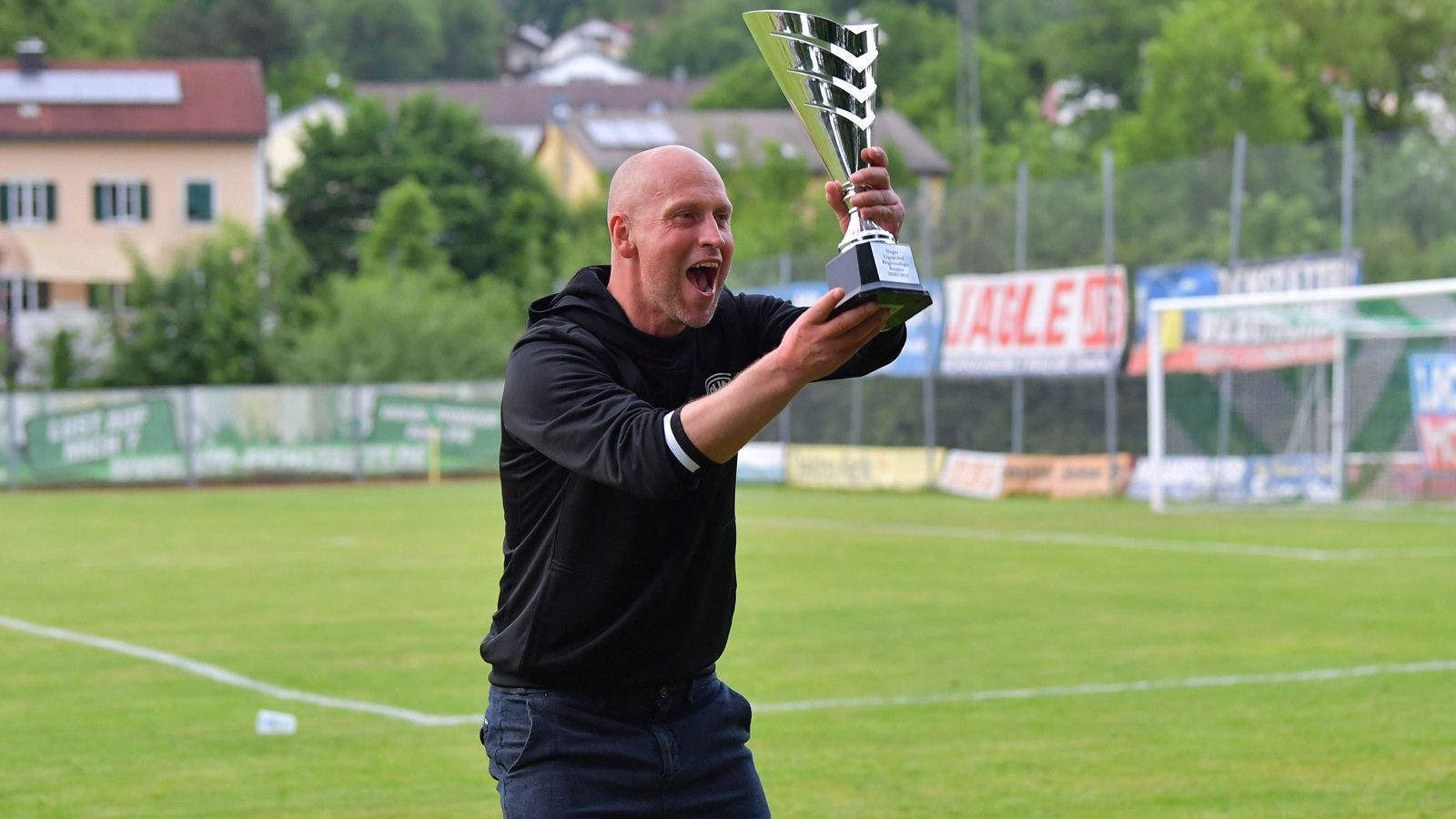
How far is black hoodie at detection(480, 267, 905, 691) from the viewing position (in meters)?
4.38

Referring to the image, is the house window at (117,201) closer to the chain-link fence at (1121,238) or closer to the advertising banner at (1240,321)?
the chain-link fence at (1121,238)

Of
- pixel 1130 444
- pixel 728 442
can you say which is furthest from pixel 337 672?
pixel 1130 444

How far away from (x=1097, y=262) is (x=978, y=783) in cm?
2688

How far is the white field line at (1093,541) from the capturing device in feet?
71.1

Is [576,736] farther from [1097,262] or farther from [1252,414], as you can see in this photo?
[1097,262]

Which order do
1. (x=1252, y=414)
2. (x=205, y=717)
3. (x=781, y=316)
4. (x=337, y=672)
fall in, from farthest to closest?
(x=1252, y=414)
(x=337, y=672)
(x=205, y=717)
(x=781, y=316)

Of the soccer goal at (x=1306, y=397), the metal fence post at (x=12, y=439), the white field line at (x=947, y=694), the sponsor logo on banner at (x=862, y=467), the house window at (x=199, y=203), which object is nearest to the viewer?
the white field line at (x=947, y=694)

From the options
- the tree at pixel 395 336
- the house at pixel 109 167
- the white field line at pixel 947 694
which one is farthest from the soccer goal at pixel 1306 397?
the house at pixel 109 167

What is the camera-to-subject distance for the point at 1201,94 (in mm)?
58312

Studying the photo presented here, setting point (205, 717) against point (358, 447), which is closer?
point (205, 717)

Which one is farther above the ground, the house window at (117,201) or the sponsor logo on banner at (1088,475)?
the house window at (117,201)

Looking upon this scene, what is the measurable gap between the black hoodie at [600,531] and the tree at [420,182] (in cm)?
7356

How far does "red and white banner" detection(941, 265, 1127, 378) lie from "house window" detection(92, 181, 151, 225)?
136 ft

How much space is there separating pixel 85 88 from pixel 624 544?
71.9 metres
